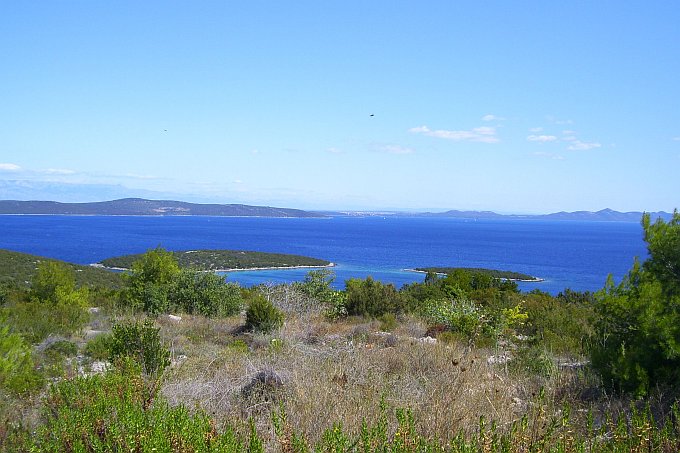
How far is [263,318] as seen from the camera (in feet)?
39.4

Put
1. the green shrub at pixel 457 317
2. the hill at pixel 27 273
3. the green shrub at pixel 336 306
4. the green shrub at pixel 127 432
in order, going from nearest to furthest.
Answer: the green shrub at pixel 127 432 → the green shrub at pixel 457 317 → the green shrub at pixel 336 306 → the hill at pixel 27 273

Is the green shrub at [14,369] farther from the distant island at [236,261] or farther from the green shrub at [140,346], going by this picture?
the distant island at [236,261]

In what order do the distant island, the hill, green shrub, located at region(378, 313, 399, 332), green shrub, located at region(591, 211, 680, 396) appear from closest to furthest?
green shrub, located at region(591, 211, 680, 396), green shrub, located at region(378, 313, 399, 332), the hill, the distant island

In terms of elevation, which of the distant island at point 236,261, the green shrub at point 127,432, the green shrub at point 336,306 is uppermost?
the green shrub at point 127,432

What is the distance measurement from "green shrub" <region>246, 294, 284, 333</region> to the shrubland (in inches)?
1.5

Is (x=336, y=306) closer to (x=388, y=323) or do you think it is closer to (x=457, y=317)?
(x=388, y=323)

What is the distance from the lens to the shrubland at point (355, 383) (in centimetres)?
349

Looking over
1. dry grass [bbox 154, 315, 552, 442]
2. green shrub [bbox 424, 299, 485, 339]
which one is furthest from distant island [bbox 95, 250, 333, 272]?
dry grass [bbox 154, 315, 552, 442]

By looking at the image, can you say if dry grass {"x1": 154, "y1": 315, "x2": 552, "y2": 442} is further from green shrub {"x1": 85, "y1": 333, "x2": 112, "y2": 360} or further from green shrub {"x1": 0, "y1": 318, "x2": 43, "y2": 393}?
green shrub {"x1": 85, "y1": 333, "x2": 112, "y2": 360}

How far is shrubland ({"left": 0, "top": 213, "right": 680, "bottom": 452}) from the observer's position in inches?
137

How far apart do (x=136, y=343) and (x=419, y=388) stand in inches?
150

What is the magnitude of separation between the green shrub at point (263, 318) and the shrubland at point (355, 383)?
0.13ft

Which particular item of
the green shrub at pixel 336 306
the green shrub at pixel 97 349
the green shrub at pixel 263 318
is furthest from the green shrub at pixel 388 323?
the green shrub at pixel 97 349

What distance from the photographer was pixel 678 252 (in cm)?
655
